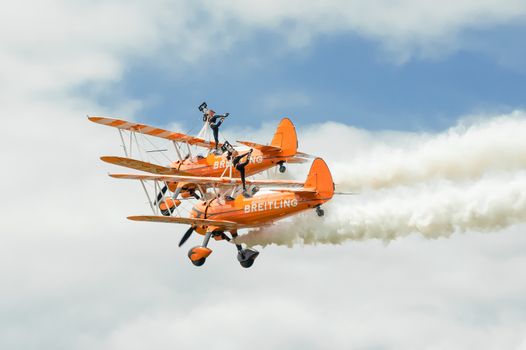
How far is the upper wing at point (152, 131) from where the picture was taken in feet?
162

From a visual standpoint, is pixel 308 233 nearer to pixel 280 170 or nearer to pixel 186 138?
pixel 280 170

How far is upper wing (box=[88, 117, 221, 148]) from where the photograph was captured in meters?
49.3

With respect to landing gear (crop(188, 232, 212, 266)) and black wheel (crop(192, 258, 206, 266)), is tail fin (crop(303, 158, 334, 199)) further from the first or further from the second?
black wheel (crop(192, 258, 206, 266))

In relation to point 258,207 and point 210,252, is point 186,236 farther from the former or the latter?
point 258,207

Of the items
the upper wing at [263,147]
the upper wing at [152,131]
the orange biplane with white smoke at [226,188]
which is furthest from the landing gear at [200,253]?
the upper wing at [152,131]

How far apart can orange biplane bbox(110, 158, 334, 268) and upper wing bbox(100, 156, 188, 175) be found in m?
6.05

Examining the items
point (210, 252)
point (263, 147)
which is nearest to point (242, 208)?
point (210, 252)

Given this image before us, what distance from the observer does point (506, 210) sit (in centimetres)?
3528

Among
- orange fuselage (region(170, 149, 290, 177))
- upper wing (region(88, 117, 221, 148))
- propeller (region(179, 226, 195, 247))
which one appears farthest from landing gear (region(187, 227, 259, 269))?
upper wing (region(88, 117, 221, 148))

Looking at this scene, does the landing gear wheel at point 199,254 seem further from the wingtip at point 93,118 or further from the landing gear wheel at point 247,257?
the wingtip at point 93,118

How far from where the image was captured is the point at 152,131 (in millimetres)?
50188

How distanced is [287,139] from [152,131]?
6.77m

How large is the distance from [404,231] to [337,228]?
241 centimetres

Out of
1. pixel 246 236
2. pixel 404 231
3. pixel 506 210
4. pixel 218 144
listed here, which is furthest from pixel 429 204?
pixel 218 144
